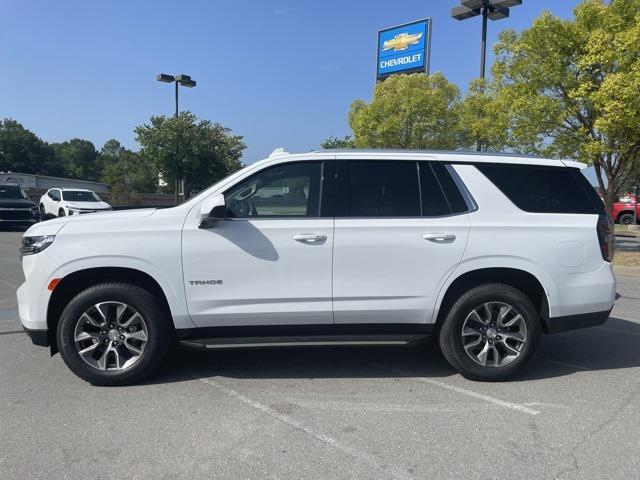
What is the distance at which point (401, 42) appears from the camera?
2916cm

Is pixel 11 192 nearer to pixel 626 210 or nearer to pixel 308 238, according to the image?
pixel 308 238

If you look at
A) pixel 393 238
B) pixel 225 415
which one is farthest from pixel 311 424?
pixel 393 238

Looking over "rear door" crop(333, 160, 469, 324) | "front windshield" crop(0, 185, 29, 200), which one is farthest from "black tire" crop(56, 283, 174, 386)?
"front windshield" crop(0, 185, 29, 200)

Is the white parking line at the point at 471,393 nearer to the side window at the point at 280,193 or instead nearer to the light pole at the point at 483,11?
the side window at the point at 280,193

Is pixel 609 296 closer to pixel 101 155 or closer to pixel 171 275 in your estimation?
pixel 171 275

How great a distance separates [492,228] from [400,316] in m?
1.06

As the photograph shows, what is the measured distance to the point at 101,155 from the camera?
451 ft

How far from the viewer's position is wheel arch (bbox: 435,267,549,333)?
429 centimetres

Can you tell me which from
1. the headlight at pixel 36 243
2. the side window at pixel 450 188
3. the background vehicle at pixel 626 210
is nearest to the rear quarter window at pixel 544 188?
the side window at pixel 450 188

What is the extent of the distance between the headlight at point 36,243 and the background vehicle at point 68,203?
1669 cm

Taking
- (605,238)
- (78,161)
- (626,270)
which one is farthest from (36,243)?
(78,161)

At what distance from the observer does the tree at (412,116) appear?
18922 millimetres

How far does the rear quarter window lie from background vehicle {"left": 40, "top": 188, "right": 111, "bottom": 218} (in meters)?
18.2

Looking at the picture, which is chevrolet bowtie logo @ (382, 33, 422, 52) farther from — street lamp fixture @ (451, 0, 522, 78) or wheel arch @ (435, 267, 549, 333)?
wheel arch @ (435, 267, 549, 333)
